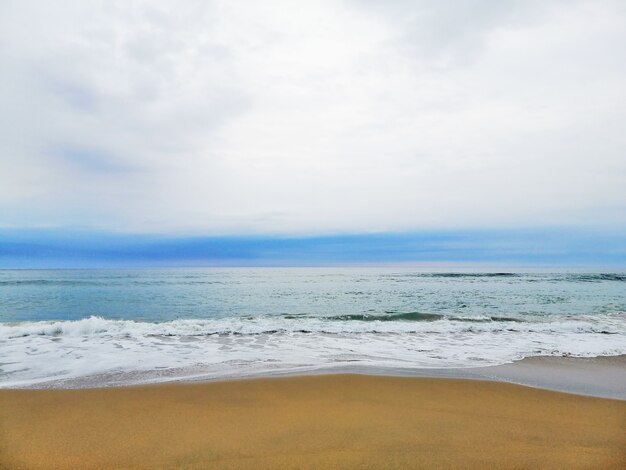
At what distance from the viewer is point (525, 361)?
24.5 ft

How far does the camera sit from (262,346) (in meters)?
9.08

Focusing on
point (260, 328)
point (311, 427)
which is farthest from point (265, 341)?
point (311, 427)

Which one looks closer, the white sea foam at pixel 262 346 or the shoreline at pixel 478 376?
the shoreline at pixel 478 376

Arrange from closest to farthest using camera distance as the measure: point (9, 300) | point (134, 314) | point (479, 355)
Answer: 1. point (479, 355)
2. point (134, 314)
3. point (9, 300)

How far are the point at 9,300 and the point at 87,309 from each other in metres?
7.52

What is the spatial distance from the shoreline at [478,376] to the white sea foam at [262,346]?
155mm

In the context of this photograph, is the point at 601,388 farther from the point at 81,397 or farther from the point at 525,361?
the point at 81,397

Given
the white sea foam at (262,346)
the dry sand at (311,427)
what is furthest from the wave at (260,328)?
the dry sand at (311,427)

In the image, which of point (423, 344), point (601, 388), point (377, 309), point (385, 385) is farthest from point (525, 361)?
point (377, 309)

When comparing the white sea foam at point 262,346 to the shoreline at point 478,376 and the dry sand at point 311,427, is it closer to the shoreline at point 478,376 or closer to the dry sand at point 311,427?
the shoreline at point 478,376

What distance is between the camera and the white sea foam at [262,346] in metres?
6.65

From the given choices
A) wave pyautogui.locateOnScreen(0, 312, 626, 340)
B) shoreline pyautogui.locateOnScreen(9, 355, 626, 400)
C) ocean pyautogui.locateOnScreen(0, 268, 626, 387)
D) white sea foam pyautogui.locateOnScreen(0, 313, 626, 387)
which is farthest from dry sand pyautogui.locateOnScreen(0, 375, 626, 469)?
wave pyautogui.locateOnScreen(0, 312, 626, 340)

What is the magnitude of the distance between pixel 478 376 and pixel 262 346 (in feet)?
16.1

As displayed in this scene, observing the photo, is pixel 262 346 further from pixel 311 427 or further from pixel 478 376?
pixel 311 427
